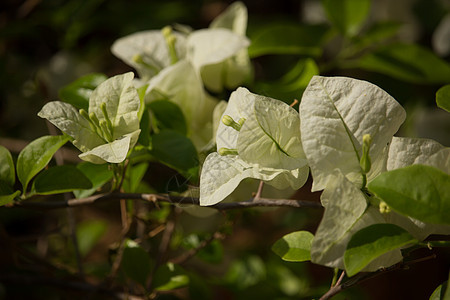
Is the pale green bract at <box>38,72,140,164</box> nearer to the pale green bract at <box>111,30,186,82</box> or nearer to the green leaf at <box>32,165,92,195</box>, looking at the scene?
the green leaf at <box>32,165,92,195</box>

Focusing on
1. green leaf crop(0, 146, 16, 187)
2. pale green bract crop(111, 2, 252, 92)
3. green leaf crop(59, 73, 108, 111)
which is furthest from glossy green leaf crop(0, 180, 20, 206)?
pale green bract crop(111, 2, 252, 92)

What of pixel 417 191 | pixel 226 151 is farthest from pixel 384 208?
pixel 226 151

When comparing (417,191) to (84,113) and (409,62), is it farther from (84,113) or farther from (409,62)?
(409,62)

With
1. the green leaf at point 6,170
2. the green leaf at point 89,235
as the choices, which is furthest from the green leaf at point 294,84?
the green leaf at point 89,235

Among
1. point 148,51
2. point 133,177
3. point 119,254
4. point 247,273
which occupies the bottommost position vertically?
point 247,273

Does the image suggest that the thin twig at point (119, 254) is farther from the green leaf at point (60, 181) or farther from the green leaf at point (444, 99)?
the green leaf at point (444, 99)

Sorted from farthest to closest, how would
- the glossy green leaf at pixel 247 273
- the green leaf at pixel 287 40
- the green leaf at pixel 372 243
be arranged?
the glossy green leaf at pixel 247 273 → the green leaf at pixel 287 40 → the green leaf at pixel 372 243
